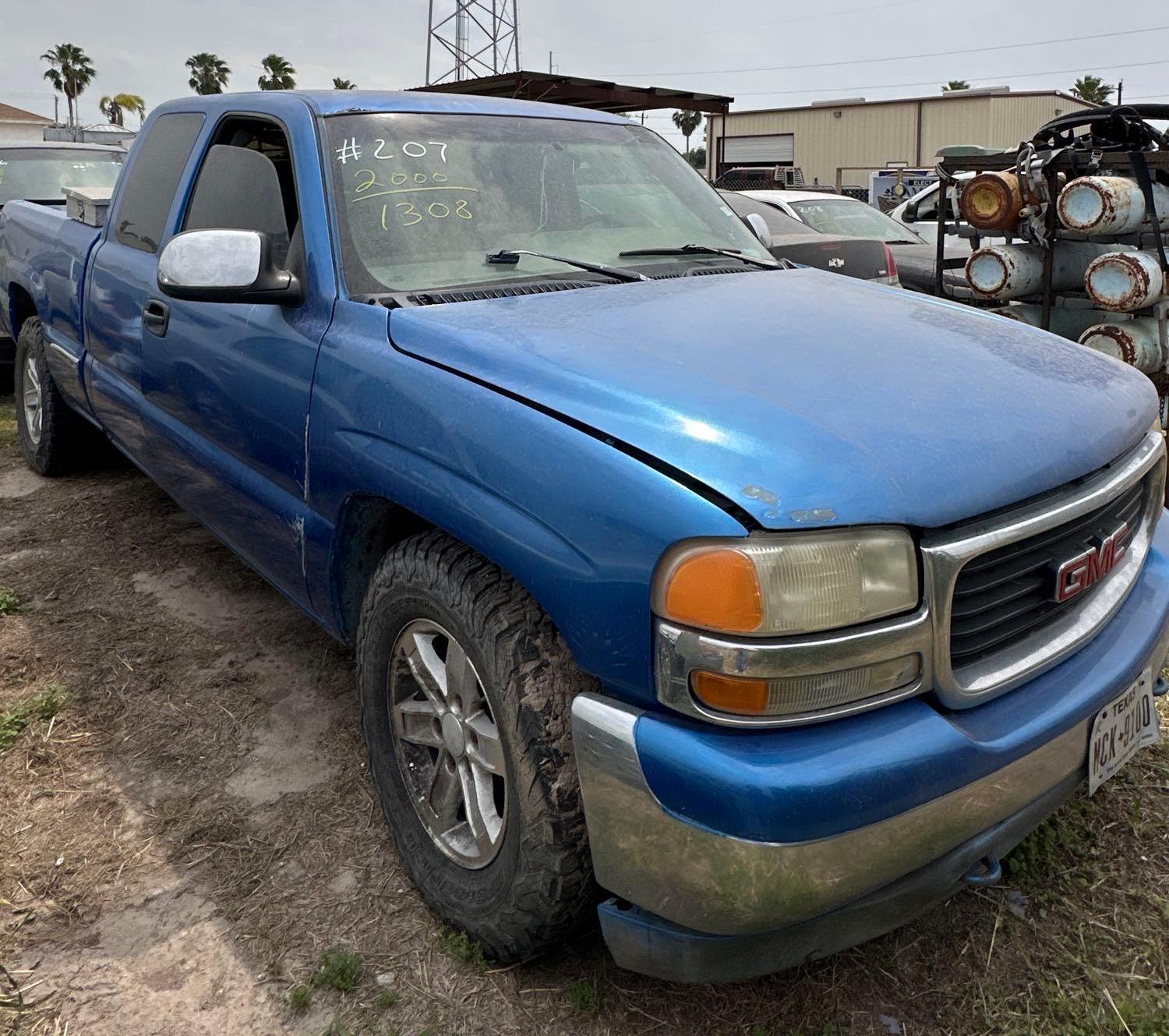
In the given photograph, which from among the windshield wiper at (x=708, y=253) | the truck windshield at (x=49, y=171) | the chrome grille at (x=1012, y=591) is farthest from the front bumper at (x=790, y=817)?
the truck windshield at (x=49, y=171)

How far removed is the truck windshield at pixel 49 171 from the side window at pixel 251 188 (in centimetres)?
461

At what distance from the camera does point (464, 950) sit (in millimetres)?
2148

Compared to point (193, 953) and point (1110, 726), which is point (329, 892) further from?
point (1110, 726)

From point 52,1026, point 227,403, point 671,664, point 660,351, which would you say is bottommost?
point 52,1026

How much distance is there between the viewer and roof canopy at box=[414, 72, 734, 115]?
1326cm

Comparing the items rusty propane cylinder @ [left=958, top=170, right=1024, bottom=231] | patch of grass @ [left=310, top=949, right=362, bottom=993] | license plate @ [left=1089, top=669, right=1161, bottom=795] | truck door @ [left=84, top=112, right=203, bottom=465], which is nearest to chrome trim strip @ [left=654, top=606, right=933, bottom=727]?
license plate @ [left=1089, top=669, right=1161, bottom=795]

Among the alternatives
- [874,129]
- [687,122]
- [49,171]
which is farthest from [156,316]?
[687,122]

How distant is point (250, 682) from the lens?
3387mm

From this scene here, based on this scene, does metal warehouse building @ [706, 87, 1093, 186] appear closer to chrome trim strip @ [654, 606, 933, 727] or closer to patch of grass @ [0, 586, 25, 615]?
patch of grass @ [0, 586, 25, 615]

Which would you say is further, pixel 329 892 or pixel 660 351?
pixel 329 892

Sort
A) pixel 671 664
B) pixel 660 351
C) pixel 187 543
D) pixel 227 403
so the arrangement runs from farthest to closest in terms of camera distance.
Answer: pixel 187 543 < pixel 227 403 < pixel 660 351 < pixel 671 664

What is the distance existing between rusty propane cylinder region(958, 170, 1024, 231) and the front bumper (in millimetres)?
4629

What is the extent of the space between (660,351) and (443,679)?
814 millimetres

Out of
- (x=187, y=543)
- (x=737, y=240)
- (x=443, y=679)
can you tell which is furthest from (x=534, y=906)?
(x=187, y=543)
